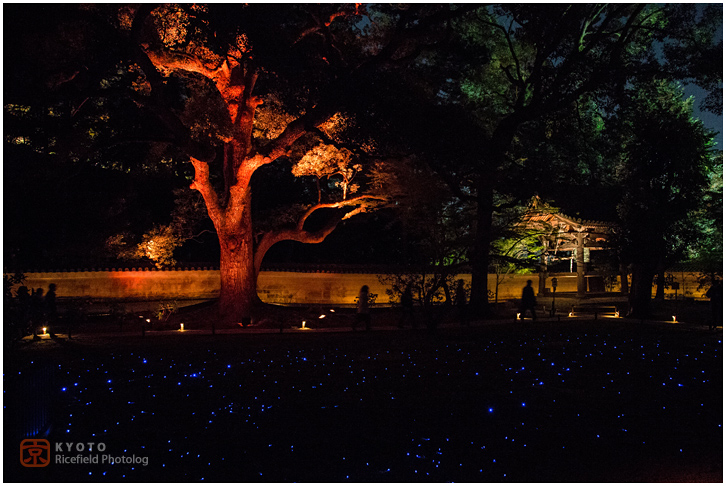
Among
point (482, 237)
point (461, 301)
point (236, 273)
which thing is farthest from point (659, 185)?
point (236, 273)

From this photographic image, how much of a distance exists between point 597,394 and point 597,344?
6382 millimetres

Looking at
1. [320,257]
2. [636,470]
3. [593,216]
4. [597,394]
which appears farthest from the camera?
[593,216]

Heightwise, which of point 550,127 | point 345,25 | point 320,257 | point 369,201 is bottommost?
point 320,257

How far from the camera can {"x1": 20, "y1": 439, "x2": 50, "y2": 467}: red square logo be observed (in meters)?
5.84

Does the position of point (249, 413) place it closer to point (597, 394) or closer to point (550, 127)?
point (597, 394)

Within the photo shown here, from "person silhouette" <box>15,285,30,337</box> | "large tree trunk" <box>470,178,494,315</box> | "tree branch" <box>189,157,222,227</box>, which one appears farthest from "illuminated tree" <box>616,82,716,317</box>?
"person silhouette" <box>15,285,30,337</box>

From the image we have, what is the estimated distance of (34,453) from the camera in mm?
5926

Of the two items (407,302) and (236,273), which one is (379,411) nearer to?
(407,302)

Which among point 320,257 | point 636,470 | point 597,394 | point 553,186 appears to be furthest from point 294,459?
point 320,257

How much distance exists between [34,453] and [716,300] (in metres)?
19.1

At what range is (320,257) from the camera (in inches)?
1157

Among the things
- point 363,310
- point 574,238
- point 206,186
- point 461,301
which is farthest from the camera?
point 574,238

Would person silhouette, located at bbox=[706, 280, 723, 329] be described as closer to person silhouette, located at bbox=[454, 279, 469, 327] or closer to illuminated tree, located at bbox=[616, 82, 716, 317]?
illuminated tree, located at bbox=[616, 82, 716, 317]

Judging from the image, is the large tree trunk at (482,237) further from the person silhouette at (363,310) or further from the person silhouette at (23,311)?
the person silhouette at (23,311)
